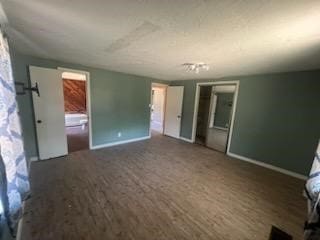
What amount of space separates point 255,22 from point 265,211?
2.41 m

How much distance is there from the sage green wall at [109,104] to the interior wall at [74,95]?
382 centimetres

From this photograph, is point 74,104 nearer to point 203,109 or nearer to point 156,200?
point 203,109

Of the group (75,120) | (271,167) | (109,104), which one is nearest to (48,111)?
(109,104)

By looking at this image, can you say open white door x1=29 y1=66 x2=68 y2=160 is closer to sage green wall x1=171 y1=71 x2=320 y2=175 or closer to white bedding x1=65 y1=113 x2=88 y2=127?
white bedding x1=65 y1=113 x2=88 y2=127

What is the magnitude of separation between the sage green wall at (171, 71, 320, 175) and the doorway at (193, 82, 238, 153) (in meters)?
0.72

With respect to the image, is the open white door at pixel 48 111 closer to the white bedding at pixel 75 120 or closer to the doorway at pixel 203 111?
the white bedding at pixel 75 120

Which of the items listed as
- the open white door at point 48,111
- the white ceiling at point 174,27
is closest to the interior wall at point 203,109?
the white ceiling at point 174,27

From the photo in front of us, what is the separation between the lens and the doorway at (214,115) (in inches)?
196

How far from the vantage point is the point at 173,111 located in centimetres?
568

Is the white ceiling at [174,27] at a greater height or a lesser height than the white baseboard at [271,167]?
greater

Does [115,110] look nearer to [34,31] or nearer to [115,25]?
[34,31]

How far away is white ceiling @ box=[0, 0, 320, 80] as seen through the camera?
1.11 metres

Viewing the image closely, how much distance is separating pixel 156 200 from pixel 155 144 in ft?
8.62

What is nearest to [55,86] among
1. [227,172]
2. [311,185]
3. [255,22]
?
[255,22]
